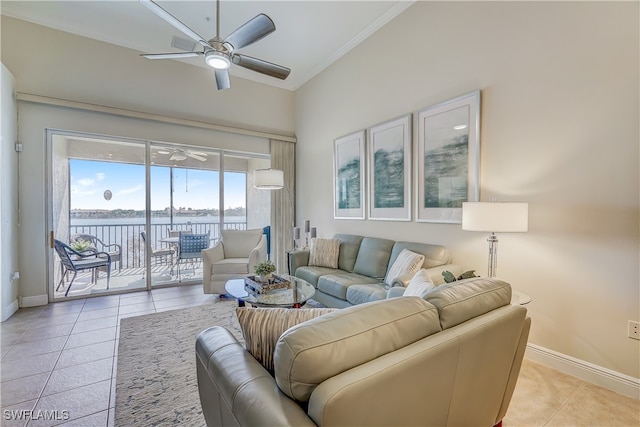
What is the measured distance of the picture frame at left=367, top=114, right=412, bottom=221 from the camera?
11.2ft

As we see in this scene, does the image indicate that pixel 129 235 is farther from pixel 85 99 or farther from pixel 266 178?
pixel 266 178

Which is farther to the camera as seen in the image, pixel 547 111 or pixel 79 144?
pixel 79 144

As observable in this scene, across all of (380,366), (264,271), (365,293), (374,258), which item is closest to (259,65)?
(264,271)

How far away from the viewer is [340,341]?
856 millimetres

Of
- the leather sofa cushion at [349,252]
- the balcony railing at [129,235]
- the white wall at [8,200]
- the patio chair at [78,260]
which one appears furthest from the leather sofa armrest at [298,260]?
the white wall at [8,200]

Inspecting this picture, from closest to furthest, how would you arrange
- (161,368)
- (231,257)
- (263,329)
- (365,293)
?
(263,329) < (161,368) < (365,293) < (231,257)

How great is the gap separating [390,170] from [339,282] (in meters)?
1.58

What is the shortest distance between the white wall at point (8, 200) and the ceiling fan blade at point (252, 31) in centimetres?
274

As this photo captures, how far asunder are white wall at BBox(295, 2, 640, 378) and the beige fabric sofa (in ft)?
3.99

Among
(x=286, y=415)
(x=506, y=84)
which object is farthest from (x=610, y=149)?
(x=286, y=415)

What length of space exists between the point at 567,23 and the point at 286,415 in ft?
10.2

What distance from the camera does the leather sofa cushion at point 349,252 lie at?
3703 mm

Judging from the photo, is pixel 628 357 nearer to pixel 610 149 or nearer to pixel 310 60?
pixel 610 149

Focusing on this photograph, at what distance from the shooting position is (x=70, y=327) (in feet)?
9.83
